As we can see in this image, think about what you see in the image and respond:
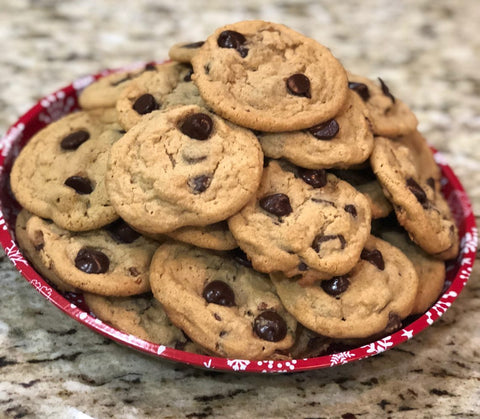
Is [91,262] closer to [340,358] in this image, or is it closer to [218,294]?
[218,294]

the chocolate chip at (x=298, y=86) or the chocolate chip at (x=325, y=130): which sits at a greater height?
the chocolate chip at (x=298, y=86)

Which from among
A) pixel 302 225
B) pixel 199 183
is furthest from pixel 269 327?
pixel 199 183

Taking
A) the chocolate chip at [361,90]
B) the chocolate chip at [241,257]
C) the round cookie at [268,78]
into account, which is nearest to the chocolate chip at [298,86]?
the round cookie at [268,78]

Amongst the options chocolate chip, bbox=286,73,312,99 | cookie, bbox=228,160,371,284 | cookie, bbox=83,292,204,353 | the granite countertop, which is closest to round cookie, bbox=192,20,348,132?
chocolate chip, bbox=286,73,312,99

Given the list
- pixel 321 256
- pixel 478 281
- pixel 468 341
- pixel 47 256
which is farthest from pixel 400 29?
pixel 47 256

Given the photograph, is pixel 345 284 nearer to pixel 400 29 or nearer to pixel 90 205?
pixel 90 205

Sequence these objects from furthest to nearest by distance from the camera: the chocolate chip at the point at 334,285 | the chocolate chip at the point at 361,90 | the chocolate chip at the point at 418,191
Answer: the chocolate chip at the point at 361,90, the chocolate chip at the point at 418,191, the chocolate chip at the point at 334,285

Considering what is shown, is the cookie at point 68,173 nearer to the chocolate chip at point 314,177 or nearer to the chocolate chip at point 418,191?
the chocolate chip at point 314,177
